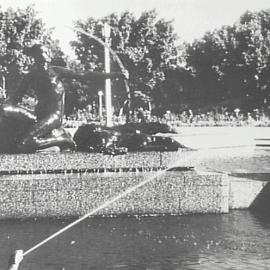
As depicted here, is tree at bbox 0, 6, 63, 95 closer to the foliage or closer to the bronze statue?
the foliage

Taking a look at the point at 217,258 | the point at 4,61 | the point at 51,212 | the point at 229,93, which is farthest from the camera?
the point at 229,93

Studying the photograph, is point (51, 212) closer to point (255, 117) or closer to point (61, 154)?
point (61, 154)

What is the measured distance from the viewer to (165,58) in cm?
5116

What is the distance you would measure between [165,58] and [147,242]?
149 feet

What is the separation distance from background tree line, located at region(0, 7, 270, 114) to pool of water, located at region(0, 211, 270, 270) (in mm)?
29962

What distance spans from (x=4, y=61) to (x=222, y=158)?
25315mm

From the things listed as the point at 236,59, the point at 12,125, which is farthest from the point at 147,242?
the point at 236,59

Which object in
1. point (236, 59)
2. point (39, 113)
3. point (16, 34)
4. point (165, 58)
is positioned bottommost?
point (39, 113)

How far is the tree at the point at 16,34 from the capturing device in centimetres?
3809

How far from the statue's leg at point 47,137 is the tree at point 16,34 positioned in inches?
1147

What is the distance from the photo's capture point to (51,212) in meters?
7.85

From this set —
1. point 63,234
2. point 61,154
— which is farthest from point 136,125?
point 63,234

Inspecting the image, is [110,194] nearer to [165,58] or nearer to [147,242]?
[147,242]

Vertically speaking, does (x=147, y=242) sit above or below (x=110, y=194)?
below
